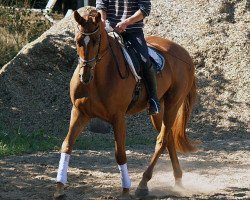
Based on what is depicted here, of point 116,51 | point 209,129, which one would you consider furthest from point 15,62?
point 116,51

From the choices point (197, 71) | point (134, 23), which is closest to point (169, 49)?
point (134, 23)

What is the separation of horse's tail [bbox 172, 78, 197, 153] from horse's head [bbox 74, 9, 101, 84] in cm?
259

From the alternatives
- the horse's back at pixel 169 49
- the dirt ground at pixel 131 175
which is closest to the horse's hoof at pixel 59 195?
the dirt ground at pixel 131 175

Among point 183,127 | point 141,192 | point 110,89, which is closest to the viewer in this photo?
point 110,89

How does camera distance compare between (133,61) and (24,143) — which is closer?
(133,61)

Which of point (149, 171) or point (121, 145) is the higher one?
point (121, 145)

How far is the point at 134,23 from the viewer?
7398 millimetres

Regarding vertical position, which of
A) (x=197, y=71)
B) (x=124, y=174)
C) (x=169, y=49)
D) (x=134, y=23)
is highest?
(x=134, y=23)

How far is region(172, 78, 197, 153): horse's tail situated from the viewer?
28.8ft

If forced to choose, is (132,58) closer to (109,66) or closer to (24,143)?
(109,66)

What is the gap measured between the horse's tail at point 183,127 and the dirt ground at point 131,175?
0.43m

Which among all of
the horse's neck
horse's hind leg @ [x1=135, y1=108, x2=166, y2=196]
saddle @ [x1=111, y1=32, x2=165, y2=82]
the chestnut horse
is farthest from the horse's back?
the horse's neck

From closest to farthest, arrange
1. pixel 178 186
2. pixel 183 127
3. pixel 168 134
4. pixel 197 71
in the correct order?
pixel 178 186
pixel 168 134
pixel 183 127
pixel 197 71

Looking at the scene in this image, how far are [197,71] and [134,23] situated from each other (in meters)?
6.61
